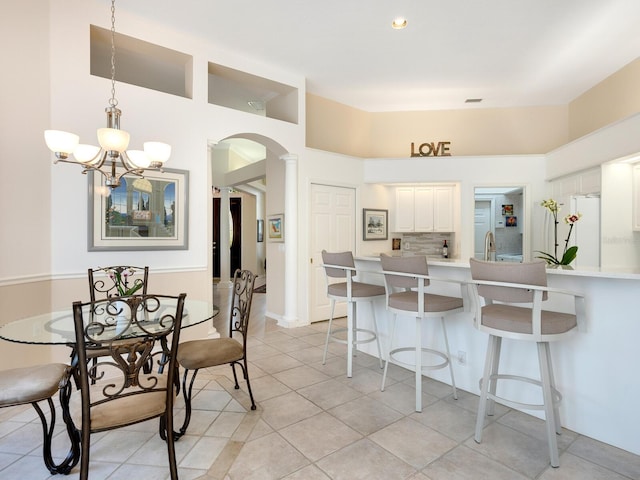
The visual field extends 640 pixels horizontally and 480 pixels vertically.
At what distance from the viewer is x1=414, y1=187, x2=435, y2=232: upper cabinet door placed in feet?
18.5

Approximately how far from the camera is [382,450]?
197 cm

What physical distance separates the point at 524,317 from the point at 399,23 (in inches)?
122

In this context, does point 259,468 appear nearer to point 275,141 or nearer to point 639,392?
point 639,392

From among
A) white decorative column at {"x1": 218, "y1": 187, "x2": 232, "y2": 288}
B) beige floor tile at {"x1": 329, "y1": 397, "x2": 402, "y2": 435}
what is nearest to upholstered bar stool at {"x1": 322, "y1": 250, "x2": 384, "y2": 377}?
beige floor tile at {"x1": 329, "y1": 397, "x2": 402, "y2": 435}

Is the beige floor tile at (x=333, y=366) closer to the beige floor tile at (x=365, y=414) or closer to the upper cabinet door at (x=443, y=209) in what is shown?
the beige floor tile at (x=365, y=414)

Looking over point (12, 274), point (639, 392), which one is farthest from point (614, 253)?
point (12, 274)

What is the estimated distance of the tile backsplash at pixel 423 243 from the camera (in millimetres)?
5902

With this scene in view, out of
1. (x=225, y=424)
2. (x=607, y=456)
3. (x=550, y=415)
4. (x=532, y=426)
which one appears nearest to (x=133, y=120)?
(x=225, y=424)

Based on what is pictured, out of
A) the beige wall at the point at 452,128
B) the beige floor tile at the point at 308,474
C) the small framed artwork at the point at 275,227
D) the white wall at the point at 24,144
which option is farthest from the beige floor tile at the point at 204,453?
the beige wall at the point at 452,128

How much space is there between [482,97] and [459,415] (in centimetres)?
487

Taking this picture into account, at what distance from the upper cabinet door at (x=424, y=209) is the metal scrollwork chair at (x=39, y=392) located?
502cm

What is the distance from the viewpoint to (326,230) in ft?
16.6

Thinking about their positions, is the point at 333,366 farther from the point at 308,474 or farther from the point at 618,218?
the point at 618,218

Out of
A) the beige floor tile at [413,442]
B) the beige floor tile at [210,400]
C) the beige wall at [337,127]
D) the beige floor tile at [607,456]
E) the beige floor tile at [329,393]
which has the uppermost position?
the beige wall at [337,127]
